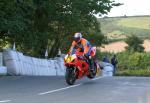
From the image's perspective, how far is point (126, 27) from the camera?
106 metres

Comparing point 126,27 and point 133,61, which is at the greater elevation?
point 126,27

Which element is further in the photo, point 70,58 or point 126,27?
point 126,27

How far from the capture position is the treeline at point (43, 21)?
29.2 metres

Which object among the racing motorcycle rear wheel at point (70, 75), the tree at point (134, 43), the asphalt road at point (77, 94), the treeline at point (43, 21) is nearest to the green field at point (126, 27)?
the tree at point (134, 43)

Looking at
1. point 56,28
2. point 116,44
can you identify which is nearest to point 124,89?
point 56,28

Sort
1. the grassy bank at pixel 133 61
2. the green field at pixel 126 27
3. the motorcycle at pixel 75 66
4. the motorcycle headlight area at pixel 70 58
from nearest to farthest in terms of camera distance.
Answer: the motorcycle at pixel 75 66 < the motorcycle headlight area at pixel 70 58 < the grassy bank at pixel 133 61 < the green field at pixel 126 27

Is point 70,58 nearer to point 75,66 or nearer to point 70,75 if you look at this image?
point 75,66

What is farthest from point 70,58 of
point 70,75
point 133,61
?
point 133,61

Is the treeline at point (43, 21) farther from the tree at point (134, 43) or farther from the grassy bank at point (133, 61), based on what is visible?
the tree at point (134, 43)

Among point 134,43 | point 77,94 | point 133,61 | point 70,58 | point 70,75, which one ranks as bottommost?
point 77,94

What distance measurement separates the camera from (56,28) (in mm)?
44688

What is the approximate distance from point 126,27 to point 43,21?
66.7m

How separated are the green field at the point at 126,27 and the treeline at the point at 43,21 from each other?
50.3m

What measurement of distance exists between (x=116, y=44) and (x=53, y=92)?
8429cm
